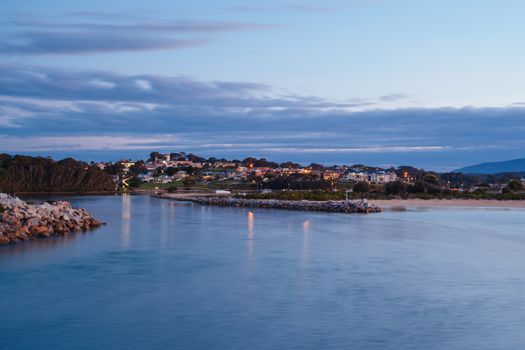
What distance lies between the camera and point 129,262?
13367 mm

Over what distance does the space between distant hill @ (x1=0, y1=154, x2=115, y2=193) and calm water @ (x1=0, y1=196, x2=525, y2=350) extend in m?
45.9

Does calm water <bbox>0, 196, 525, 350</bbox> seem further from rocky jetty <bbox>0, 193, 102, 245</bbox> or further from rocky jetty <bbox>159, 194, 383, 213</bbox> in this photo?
rocky jetty <bbox>159, 194, 383, 213</bbox>

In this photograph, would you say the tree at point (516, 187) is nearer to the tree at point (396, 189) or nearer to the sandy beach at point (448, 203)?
the sandy beach at point (448, 203)

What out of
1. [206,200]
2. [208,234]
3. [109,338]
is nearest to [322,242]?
[208,234]

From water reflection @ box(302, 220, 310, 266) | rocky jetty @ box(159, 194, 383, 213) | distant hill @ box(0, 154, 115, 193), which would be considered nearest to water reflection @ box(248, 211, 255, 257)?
water reflection @ box(302, 220, 310, 266)

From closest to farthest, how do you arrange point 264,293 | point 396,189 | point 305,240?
point 264,293 → point 305,240 → point 396,189

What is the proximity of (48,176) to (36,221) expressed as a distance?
49.0m

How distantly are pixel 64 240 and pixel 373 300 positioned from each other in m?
9.87

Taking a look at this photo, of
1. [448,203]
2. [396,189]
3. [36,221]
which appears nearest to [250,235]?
[36,221]

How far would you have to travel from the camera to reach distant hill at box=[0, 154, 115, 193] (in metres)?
60.9

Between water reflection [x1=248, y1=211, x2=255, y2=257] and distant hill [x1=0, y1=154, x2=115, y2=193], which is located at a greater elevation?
distant hill [x1=0, y1=154, x2=115, y2=193]

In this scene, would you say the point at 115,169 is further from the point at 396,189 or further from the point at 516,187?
the point at 516,187

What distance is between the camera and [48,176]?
64188 millimetres

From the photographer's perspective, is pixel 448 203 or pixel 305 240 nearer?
pixel 305 240
